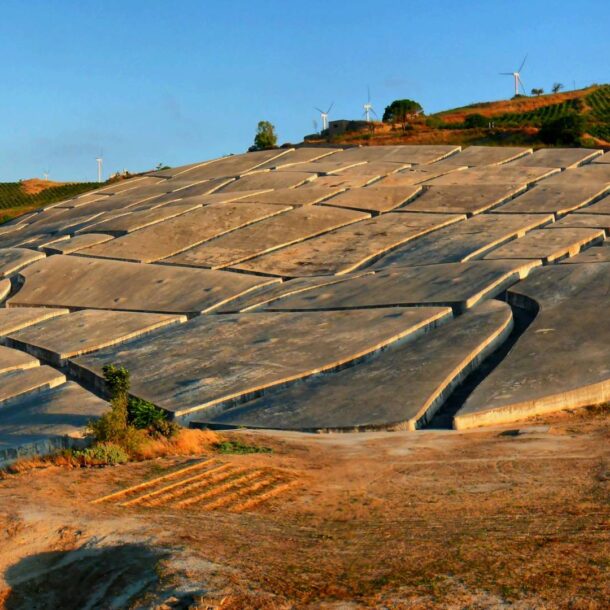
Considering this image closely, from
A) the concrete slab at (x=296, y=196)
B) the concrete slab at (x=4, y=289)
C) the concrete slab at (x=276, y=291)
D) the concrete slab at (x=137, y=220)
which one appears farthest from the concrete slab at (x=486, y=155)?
the concrete slab at (x=4, y=289)

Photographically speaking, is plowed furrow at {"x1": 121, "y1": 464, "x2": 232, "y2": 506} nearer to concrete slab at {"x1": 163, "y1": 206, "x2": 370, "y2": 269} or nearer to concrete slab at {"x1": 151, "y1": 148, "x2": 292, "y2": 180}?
concrete slab at {"x1": 163, "y1": 206, "x2": 370, "y2": 269}

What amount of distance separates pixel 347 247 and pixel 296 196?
6.73 m


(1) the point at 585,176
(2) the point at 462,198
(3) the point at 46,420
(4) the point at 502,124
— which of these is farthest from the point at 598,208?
(4) the point at 502,124

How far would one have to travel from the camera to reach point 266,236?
1262 inches

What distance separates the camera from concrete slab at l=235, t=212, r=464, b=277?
28.7 m

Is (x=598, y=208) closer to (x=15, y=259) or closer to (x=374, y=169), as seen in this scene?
(x=374, y=169)

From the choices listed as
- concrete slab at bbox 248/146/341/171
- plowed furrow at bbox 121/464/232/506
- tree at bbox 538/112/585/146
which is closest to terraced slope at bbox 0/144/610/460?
plowed furrow at bbox 121/464/232/506

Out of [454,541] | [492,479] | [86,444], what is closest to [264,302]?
[86,444]

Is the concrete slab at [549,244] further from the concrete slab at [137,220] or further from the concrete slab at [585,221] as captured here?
the concrete slab at [137,220]

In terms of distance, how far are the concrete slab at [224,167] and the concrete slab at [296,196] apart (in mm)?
6677

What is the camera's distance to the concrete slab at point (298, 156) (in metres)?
44.9

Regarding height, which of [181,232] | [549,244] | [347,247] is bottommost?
[549,244]

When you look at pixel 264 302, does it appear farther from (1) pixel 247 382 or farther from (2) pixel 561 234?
(2) pixel 561 234

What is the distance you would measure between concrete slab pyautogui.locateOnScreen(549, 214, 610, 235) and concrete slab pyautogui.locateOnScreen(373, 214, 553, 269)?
0.61 m
